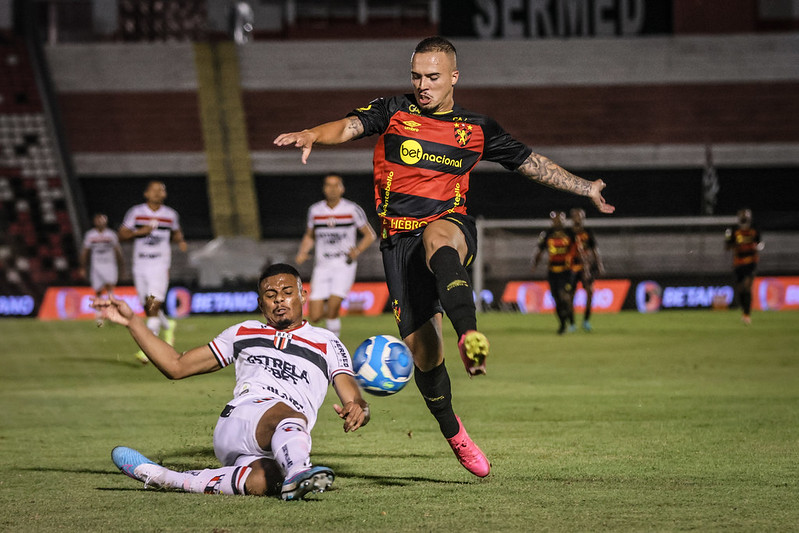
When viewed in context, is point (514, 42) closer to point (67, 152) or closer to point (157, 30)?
point (157, 30)

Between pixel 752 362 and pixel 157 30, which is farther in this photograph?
pixel 157 30

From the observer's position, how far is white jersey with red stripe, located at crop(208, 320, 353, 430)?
18.2ft

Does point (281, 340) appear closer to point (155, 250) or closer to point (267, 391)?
point (267, 391)

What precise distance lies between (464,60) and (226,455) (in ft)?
88.0

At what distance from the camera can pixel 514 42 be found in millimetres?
31078

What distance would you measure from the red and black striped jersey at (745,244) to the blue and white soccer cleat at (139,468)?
56.1 feet

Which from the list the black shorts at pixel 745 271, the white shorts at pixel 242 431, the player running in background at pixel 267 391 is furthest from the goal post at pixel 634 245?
the white shorts at pixel 242 431

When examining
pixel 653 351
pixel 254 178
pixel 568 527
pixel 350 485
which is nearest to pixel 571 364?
pixel 653 351

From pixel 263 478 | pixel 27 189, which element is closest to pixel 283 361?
pixel 263 478

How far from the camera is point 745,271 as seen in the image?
2091cm

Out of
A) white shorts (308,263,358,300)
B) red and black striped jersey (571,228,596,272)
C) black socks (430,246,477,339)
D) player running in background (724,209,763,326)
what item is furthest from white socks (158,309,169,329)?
player running in background (724,209,763,326)

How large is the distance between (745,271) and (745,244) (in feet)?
1.79

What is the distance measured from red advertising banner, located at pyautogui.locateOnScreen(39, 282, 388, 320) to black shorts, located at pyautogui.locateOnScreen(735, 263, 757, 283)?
292 inches

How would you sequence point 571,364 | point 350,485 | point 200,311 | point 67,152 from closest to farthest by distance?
point 350,485, point 571,364, point 200,311, point 67,152
